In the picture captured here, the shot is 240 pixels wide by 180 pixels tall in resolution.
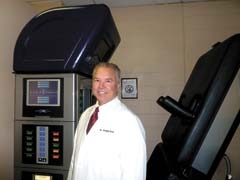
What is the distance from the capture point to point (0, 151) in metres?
2.51

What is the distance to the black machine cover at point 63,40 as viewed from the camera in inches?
73.9

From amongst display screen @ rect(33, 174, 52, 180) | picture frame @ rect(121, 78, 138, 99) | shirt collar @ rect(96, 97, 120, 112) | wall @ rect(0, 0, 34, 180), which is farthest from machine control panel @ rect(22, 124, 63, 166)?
picture frame @ rect(121, 78, 138, 99)

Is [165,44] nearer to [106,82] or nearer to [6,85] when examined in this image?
[106,82]

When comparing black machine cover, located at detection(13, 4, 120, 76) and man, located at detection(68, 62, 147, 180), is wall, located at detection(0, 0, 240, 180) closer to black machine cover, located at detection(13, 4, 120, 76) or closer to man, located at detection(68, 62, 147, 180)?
black machine cover, located at detection(13, 4, 120, 76)

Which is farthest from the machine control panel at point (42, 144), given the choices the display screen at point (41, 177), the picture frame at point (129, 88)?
the picture frame at point (129, 88)

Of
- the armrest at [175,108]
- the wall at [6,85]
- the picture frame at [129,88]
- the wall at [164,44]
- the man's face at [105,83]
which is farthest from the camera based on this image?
the picture frame at [129,88]

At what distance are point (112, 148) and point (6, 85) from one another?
1.54 meters

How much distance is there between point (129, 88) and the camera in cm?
337

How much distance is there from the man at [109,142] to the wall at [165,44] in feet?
5.14

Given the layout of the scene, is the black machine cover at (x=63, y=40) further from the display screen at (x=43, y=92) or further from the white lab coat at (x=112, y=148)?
the white lab coat at (x=112, y=148)

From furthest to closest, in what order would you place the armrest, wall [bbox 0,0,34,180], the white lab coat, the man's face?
wall [bbox 0,0,34,180] < the man's face < the white lab coat < the armrest

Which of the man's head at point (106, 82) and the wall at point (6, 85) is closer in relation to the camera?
the man's head at point (106, 82)

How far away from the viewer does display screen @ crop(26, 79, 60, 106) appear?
1.92 m

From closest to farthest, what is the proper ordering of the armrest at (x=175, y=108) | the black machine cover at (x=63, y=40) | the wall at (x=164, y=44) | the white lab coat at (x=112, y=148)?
the armrest at (x=175, y=108) < the white lab coat at (x=112, y=148) < the black machine cover at (x=63, y=40) < the wall at (x=164, y=44)
